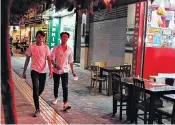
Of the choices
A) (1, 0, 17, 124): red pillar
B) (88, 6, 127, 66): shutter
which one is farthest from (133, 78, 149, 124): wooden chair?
(88, 6, 127, 66): shutter

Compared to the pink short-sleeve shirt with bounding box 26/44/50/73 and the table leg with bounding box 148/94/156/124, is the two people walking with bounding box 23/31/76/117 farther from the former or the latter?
the table leg with bounding box 148/94/156/124

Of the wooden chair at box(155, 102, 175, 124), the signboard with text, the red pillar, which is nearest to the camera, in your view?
the red pillar

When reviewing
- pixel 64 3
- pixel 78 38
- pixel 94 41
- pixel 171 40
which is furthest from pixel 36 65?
pixel 78 38

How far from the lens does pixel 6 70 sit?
9.71 feet

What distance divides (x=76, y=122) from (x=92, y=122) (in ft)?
1.03

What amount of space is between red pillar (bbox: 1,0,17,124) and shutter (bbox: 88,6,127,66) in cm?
1032

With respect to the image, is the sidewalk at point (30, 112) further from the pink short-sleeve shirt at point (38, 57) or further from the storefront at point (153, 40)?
the storefront at point (153, 40)

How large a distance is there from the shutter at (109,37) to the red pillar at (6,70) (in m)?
10.3

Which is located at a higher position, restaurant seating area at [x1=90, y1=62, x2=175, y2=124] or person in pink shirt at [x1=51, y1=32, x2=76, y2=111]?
person in pink shirt at [x1=51, y1=32, x2=76, y2=111]

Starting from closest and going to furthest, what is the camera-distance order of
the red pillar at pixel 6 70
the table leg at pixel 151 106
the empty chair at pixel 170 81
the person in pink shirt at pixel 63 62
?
the red pillar at pixel 6 70 < the table leg at pixel 151 106 < the person in pink shirt at pixel 63 62 < the empty chair at pixel 170 81

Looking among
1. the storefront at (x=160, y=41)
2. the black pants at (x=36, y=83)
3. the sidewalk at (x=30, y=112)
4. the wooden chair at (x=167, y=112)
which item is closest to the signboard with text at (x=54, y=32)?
the storefront at (x=160, y=41)

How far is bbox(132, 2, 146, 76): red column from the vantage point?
11.3m

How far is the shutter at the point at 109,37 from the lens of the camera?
13.4 metres

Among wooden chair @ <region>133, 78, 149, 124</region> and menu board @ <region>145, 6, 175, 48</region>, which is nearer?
wooden chair @ <region>133, 78, 149, 124</region>
